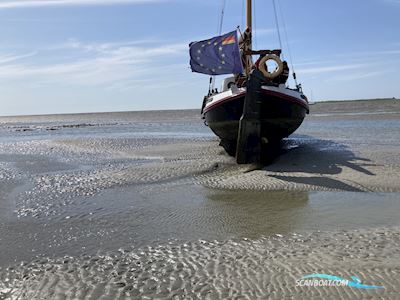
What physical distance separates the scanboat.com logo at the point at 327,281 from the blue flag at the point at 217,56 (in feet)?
31.9

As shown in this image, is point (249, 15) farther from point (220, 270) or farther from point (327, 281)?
point (327, 281)

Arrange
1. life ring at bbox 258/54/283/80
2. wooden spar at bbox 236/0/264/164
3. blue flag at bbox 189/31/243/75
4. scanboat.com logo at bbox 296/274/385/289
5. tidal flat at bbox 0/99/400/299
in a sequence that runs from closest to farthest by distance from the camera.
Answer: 1. scanboat.com logo at bbox 296/274/385/289
2. tidal flat at bbox 0/99/400/299
3. wooden spar at bbox 236/0/264/164
4. blue flag at bbox 189/31/243/75
5. life ring at bbox 258/54/283/80

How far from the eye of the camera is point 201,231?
5.99 metres

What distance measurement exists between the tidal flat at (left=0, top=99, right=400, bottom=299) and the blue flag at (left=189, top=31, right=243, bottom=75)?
142 inches

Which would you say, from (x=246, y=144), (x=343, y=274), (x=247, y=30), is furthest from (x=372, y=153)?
(x=343, y=274)

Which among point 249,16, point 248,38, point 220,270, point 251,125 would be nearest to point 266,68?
point 251,125

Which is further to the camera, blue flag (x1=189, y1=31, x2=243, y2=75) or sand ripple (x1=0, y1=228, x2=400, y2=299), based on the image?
blue flag (x1=189, y1=31, x2=243, y2=75)

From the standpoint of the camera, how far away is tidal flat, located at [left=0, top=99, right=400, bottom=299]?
13.7 ft

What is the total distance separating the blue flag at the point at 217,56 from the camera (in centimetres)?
1328

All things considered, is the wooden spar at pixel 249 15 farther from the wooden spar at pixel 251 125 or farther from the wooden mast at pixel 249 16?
the wooden spar at pixel 251 125

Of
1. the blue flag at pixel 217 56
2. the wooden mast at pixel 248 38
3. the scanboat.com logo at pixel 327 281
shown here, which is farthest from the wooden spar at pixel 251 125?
the scanboat.com logo at pixel 327 281

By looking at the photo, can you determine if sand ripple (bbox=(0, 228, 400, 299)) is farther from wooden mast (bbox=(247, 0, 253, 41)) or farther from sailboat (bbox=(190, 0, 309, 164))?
wooden mast (bbox=(247, 0, 253, 41))

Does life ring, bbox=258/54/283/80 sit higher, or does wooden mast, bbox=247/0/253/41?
wooden mast, bbox=247/0/253/41

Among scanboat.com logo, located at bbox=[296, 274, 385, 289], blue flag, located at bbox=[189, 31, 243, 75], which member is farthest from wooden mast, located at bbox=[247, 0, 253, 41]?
scanboat.com logo, located at bbox=[296, 274, 385, 289]
